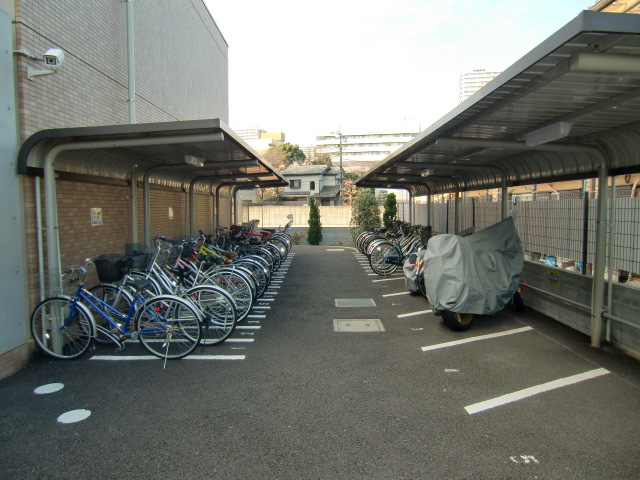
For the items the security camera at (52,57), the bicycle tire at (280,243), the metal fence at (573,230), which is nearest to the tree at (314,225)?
the bicycle tire at (280,243)

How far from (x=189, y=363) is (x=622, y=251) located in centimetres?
476

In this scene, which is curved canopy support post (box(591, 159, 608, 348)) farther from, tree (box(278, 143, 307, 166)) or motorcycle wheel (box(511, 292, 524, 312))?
tree (box(278, 143, 307, 166))

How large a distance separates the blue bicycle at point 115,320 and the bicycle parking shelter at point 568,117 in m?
3.39

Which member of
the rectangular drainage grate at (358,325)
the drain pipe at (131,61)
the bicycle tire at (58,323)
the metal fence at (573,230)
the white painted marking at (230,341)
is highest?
the drain pipe at (131,61)

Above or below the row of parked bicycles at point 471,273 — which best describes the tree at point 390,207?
above

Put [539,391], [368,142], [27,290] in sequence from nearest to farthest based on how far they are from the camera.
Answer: [539,391], [27,290], [368,142]

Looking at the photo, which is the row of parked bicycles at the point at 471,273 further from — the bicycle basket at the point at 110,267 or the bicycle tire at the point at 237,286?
the bicycle basket at the point at 110,267

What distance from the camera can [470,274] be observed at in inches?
201

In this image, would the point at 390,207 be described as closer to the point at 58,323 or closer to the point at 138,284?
the point at 138,284

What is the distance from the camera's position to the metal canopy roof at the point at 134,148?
4168 mm

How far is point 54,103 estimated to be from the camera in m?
4.72

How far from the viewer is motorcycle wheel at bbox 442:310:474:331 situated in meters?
5.18

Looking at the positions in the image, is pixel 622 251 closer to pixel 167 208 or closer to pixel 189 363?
pixel 189 363

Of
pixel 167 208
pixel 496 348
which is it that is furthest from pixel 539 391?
pixel 167 208
